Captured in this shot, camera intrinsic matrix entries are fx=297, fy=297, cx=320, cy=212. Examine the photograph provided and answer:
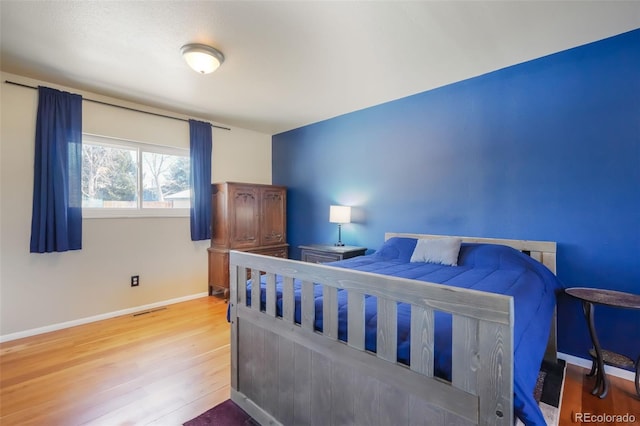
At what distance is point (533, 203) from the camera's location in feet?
8.29

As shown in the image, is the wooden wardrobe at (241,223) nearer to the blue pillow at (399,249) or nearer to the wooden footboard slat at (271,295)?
the blue pillow at (399,249)

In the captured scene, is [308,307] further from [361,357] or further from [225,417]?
[225,417]

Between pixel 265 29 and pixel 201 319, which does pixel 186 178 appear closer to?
pixel 201 319

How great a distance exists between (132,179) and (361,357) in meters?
3.49

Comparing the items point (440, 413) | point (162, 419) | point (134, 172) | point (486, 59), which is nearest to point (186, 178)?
point (134, 172)

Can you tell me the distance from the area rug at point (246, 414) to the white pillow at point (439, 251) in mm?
987

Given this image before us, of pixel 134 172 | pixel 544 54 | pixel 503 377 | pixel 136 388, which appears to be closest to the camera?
pixel 503 377

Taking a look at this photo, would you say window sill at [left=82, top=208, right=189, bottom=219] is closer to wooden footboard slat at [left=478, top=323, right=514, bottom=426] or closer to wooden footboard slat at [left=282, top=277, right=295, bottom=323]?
wooden footboard slat at [left=282, top=277, right=295, bottom=323]

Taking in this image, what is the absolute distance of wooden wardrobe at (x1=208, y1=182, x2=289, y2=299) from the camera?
3.94m

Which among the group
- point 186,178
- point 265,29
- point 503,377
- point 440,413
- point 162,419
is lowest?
point 162,419

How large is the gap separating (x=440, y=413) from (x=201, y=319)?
2.86m

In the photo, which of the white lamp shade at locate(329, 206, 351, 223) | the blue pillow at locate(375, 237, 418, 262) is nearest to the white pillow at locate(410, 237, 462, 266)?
the blue pillow at locate(375, 237, 418, 262)

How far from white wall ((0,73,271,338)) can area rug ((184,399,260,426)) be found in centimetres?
233

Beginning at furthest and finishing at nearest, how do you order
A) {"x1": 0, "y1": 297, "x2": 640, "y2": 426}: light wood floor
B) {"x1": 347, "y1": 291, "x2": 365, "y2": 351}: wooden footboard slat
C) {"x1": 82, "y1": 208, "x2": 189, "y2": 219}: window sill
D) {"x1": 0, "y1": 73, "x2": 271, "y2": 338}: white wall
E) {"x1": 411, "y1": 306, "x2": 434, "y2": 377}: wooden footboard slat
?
{"x1": 82, "y1": 208, "x2": 189, "y2": 219}: window sill
{"x1": 0, "y1": 73, "x2": 271, "y2": 338}: white wall
{"x1": 0, "y1": 297, "x2": 640, "y2": 426}: light wood floor
{"x1": 347, "y1": 291, "x2": 365, "y2": 351}: wooden footboard slat
{"x1": 411, "y1": 306, "x2": 434, "y2": 377}: wooden footboard slat
